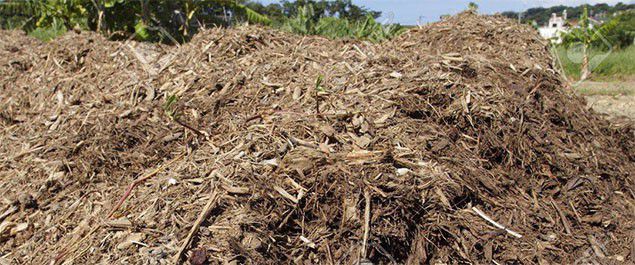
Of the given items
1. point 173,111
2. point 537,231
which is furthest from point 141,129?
point 537,231

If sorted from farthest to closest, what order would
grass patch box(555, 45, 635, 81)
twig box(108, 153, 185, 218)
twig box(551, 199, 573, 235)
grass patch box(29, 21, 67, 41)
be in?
grass patch box(555, 45, 635, 81) < grass patch box(29, 21, 67, 41) < twig box(551, 199, 573, 235) < twig box(108, 153, 185, 218)

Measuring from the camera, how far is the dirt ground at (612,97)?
7.18 m

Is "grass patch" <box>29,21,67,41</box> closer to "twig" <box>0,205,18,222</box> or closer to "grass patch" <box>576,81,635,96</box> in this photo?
"twig" <box>0,205,18,222</box>

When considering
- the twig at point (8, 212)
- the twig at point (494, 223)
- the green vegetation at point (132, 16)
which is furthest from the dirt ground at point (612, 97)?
the twig at point (8, 212)

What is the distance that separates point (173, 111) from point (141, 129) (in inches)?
8.8

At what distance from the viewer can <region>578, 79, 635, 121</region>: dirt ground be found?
7.18m

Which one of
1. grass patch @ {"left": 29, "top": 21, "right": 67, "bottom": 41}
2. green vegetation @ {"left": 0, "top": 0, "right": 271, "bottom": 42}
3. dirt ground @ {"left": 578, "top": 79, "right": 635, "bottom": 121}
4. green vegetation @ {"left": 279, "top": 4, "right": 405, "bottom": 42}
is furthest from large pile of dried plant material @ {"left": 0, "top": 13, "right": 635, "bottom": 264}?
grass patch @ {"left": 29, "top": 21, "right": 67, "bottom": 41}

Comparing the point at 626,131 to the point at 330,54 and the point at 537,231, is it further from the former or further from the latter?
the point at 330,54

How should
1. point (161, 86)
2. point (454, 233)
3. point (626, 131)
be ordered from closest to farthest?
point (454, 233), point (161, 86), point (626, 131)

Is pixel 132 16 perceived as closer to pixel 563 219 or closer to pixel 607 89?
pixel 607 89

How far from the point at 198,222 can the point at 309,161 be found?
0.59 m

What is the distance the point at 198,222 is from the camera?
8.52 feet

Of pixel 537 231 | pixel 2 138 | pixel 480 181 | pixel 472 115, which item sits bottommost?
pixel 2 138

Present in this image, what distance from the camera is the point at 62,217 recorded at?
313 cm
